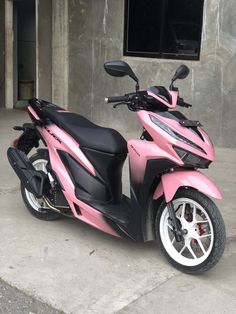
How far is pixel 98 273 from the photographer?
387cm

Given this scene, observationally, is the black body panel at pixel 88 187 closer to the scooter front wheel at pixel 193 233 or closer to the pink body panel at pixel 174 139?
the scooter front wheel at pixel 193 233

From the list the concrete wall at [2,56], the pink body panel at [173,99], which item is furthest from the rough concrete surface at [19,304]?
the concrete wall at [2,56]

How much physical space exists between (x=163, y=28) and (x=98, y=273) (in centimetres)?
548

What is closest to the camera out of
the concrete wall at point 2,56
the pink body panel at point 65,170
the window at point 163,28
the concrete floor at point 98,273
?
the concrete floor at point 98,273

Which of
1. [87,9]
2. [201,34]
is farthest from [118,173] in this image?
[87,9]

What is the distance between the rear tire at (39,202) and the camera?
4891 mm

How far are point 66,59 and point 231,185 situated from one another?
470 cm

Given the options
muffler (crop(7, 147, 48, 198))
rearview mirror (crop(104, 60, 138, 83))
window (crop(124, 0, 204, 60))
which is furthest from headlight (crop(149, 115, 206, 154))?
window (crop(124, 0, 204, 60))

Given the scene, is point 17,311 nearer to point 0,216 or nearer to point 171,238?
point 171,238

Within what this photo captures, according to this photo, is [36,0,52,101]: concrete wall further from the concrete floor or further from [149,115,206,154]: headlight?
[149,115,206,154]: headlight

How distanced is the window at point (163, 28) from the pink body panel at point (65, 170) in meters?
4.16

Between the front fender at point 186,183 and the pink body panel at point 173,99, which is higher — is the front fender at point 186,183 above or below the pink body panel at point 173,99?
below

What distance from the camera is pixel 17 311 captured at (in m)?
3.34

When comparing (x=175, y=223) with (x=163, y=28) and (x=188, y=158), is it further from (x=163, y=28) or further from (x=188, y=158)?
(x=163, y=28)
